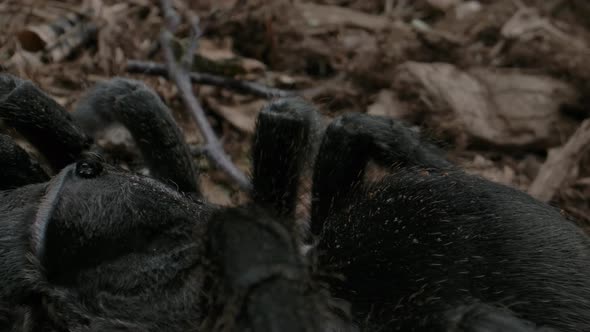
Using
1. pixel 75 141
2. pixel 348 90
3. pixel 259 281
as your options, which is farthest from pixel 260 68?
pixel 259 281

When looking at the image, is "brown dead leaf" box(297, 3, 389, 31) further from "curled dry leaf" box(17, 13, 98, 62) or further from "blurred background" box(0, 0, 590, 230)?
"curled dry leaf" box(17, 13, 98, 62)

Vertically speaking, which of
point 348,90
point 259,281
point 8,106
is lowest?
point 348,90

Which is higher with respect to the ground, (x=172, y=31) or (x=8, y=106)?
(x=8, y=106)

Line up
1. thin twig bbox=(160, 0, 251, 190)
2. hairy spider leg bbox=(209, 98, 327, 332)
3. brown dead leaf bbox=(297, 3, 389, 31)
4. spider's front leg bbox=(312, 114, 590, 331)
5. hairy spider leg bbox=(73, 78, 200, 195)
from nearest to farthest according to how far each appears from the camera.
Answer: hairy spider leg bbox=(209, 98, 327, 332), spider's front leg bbox=(312, 114, 590, 331), hairy spider leg bbox=(73, 78, 200, 195), thin twig bbox=(160, 0, 251, 190), brown dead leaf bbox=(297, 3, 389, 31)

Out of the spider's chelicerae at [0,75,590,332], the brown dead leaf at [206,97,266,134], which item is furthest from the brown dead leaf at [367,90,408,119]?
the spider's chelicerae at [0,75,590,332]

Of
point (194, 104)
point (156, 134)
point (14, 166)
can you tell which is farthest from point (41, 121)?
point (194, 104)

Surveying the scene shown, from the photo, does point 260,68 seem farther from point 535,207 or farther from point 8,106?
point 535,207

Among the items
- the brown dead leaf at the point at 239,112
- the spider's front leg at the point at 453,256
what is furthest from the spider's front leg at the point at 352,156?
the brown dead leaf at the point at 239,112

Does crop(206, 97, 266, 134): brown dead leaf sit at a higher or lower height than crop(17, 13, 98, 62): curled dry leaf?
lower
